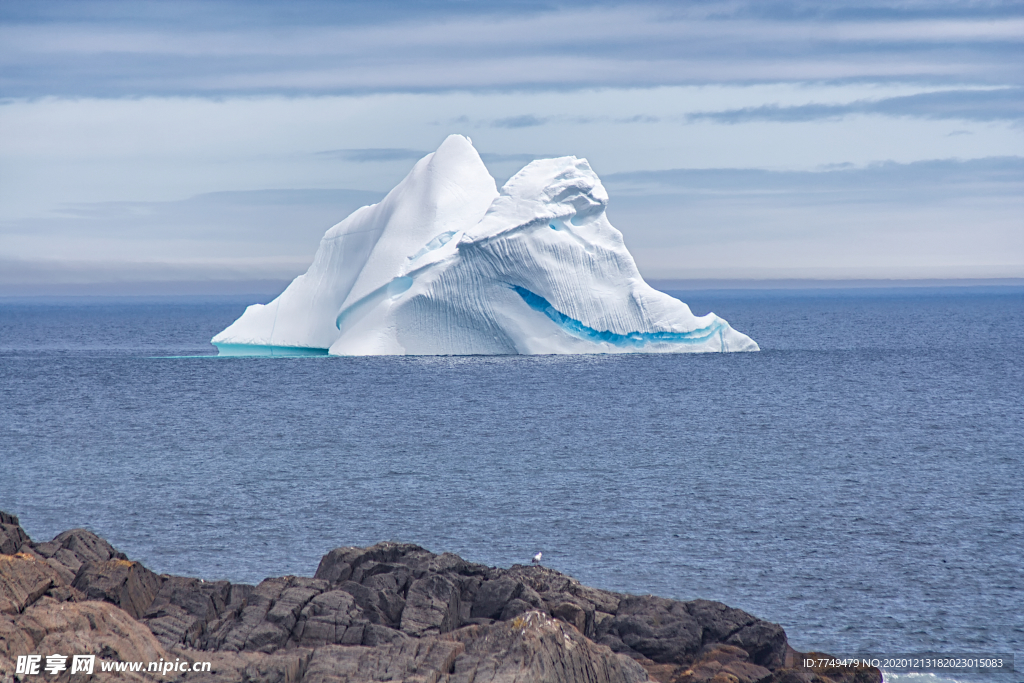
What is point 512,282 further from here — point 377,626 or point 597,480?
point 377,626

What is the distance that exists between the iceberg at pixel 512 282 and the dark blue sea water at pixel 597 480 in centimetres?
184

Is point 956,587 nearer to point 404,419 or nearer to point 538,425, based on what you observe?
point 538,425

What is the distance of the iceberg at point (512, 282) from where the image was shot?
35.4m

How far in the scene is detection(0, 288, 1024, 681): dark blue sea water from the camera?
12.4 m

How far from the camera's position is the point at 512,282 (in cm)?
3575

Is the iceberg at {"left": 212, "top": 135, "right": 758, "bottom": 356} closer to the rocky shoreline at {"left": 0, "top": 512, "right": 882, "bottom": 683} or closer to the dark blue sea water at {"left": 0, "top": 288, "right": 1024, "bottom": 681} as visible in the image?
the dark blue sea water at {"left": 0, "top": 288, "right": 1024, "bottom": 681}


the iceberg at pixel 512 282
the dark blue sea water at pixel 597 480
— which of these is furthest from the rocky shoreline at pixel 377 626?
the iceberg at pixel 512 282

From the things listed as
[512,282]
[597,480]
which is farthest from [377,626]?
[512,282]

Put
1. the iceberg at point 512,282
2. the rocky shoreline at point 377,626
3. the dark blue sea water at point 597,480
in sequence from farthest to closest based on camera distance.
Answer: the iceberg at point 512,282
the dark blue sea water at point 597,480
the rocky shoreline at point 377,626

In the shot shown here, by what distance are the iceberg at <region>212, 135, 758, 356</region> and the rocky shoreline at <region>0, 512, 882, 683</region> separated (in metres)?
25.1

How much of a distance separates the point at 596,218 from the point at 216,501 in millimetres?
23444

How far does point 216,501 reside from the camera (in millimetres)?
16875

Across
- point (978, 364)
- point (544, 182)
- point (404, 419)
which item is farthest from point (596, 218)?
point (978, 364)

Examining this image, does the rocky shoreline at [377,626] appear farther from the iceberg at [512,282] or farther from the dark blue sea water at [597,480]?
the iceberg at [512,282]
